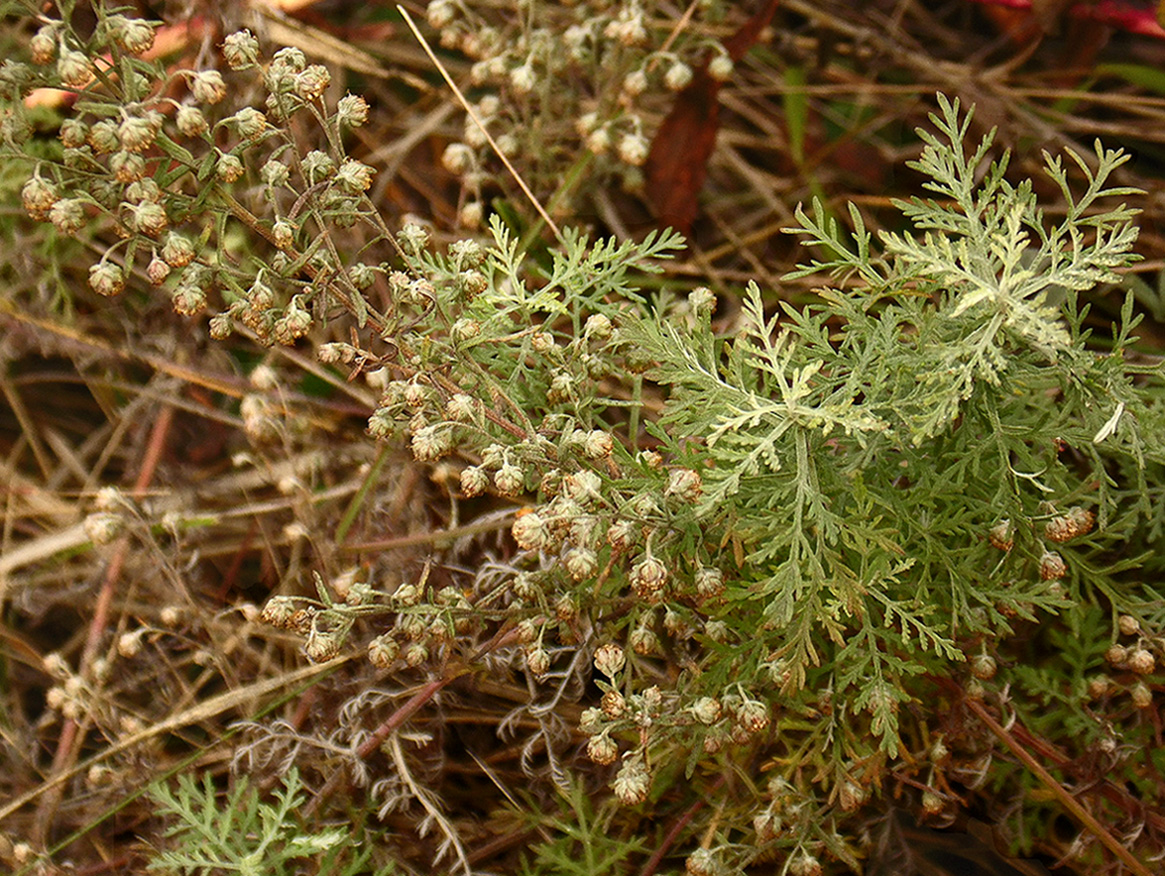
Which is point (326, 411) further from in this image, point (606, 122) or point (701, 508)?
point (701, 508)

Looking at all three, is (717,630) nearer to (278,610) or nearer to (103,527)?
(278,610)

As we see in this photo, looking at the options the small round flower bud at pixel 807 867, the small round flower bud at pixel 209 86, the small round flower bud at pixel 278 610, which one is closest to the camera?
the small round flower bud at pixel 209 86

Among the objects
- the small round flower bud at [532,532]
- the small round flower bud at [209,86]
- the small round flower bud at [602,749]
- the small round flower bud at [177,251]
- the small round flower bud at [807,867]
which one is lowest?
the small round flower bud at [807,867]

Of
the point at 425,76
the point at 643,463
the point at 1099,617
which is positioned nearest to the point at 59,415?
the point at 425,76

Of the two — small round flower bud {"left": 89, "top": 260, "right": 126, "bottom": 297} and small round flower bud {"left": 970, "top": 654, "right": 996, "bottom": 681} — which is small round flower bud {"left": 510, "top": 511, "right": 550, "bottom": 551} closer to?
small round flower bud {"left": 89, "top": 260, "right": 126, "bottom": 297}

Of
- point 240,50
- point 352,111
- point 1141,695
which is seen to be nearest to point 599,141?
point 352,111

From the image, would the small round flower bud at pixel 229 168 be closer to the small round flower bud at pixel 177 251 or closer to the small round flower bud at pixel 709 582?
the small round flower bud at pixel 177 251

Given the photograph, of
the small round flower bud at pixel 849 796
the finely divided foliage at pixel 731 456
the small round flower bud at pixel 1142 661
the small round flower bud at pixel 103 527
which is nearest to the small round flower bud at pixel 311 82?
the finely divided foliage at pixel 731 456

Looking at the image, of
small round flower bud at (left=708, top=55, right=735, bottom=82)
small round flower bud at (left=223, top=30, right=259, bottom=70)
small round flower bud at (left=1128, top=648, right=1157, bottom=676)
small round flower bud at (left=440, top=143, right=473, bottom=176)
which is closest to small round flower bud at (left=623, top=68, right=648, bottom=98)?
small round flower bud at (left=708, top=55, right=735, bottom=82)
